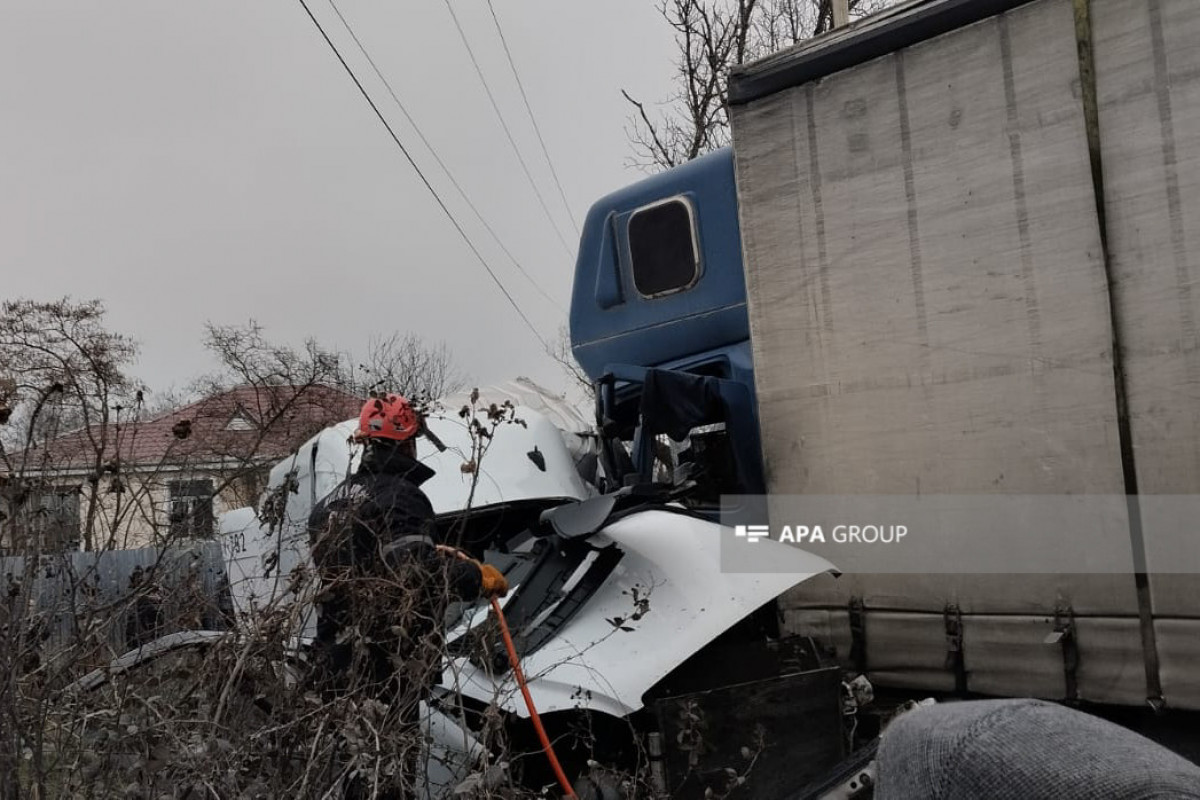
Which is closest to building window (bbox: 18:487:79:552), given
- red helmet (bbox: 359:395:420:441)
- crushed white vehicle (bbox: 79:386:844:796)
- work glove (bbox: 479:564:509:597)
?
crushed white vehicle (bbox: 79:386:844:796)

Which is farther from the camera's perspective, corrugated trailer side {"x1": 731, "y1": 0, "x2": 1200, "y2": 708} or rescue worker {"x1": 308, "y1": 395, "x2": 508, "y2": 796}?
corrugated trailer side {"x1": 731, "y1": 0, "x2": 1200, "y2": 708}

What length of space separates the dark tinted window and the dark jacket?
2.23m

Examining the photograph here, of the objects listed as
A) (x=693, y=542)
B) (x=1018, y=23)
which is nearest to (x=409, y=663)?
(x=693, y=542)

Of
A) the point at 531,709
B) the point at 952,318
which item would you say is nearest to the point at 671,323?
the point at 952,318

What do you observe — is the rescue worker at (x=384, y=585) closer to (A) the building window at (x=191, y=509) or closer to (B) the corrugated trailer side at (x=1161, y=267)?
(A) the building window at (x=191, y=509)

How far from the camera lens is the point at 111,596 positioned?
331 centimetres

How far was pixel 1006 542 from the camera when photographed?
3.48 meters

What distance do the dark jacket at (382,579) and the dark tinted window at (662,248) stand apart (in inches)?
87.9

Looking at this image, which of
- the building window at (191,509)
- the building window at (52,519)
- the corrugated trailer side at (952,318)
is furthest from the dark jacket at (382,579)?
the corrugated trailer side at (952,318)

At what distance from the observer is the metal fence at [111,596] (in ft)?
9.42

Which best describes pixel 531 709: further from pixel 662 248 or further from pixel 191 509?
pixel 662 248

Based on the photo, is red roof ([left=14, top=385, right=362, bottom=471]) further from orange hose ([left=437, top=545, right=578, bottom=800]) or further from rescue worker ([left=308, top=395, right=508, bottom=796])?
orange hose ([left=437, top=545, right=578, bottom=800])

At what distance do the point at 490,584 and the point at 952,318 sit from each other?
188cm

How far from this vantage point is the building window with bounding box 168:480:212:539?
344 cm
